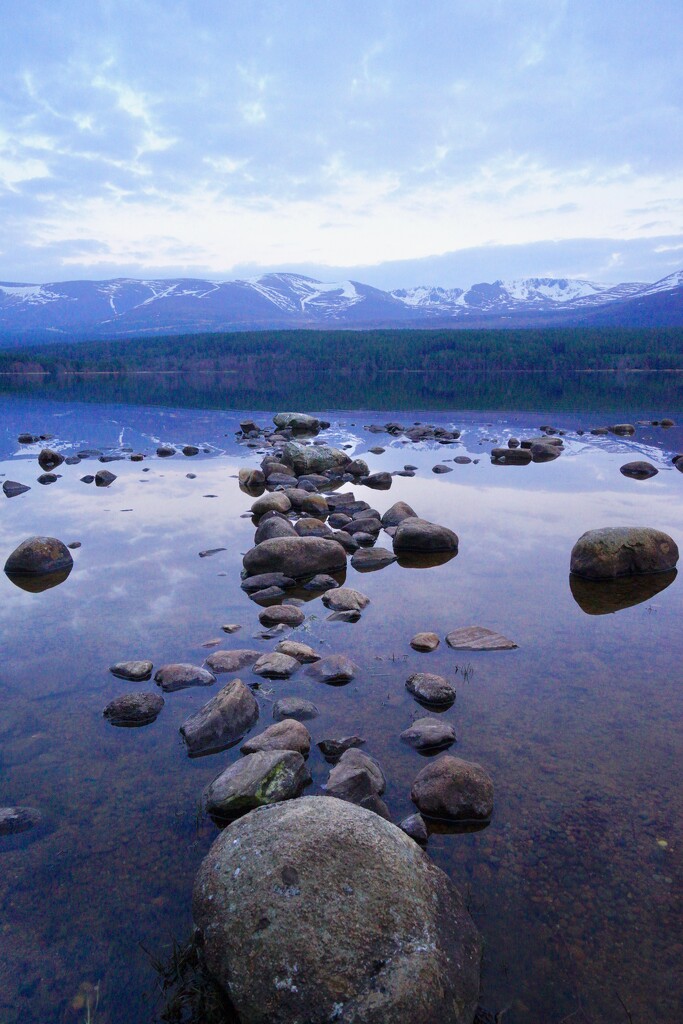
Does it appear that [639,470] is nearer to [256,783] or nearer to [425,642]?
[425,642]

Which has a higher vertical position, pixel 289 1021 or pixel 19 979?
pixel 289 1021

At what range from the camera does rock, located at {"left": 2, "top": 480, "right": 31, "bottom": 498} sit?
2407cm

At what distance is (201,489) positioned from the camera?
24734mm

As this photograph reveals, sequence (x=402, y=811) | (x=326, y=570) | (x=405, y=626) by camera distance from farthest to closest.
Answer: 1. (x=326, y=570)
2. (x=405, y=626)
3. (x=402, y=811)

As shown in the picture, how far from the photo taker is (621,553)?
14414 millimetres

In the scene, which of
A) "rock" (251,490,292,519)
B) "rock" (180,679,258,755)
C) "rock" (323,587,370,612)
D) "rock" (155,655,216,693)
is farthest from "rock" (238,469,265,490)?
"rock" (180,679,258,755)

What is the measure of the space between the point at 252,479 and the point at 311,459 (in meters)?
3.71

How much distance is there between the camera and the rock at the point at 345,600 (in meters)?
12.5

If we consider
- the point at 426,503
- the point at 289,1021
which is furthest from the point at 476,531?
the point at 289,1021

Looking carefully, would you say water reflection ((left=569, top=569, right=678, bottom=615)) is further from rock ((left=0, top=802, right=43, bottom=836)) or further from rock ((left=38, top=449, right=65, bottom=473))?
rock ((left=38, top=449, right=65, bottom=473))

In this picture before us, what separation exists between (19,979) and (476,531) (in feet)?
50.2

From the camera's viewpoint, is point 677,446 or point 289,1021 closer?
point 289,1021

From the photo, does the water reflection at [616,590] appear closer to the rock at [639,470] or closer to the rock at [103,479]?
the rock at [639,470]

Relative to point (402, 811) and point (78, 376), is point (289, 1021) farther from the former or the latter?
point (78, 376)
